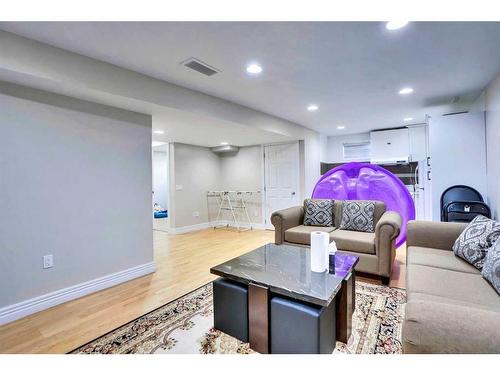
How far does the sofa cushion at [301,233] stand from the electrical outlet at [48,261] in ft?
8.60

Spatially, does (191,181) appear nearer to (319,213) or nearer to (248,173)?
(248,173)

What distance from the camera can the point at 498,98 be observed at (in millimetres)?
2725

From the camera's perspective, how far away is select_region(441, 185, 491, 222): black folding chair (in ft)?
10.0

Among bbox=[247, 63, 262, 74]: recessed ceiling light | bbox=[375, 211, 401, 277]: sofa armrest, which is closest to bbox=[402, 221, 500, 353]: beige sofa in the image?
bbox=[375, 211, 401, 277]: sofa armrest

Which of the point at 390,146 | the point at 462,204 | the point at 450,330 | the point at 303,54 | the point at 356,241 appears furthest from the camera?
the point at 390,146

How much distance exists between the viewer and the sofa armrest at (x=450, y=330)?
0.89m

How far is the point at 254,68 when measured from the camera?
2477mm

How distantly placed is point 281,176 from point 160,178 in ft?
14.9

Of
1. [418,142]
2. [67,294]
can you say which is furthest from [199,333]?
[418,142]

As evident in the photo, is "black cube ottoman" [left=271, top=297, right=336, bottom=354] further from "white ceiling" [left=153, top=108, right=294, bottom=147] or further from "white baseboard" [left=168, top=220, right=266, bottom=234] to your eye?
"white baseboard" [left=168, top=220, right=266, bottom=234]

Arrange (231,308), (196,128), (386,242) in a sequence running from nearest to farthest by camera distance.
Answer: (231,308) < (386,242) < (196,128)

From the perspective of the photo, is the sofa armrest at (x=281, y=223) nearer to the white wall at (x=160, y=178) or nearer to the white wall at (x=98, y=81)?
the white wall at (x=98, y=81)

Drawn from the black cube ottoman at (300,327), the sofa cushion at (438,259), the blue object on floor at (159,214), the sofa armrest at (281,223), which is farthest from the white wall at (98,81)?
the blue object on floor at (159,214)

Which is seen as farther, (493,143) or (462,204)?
(462,204)
